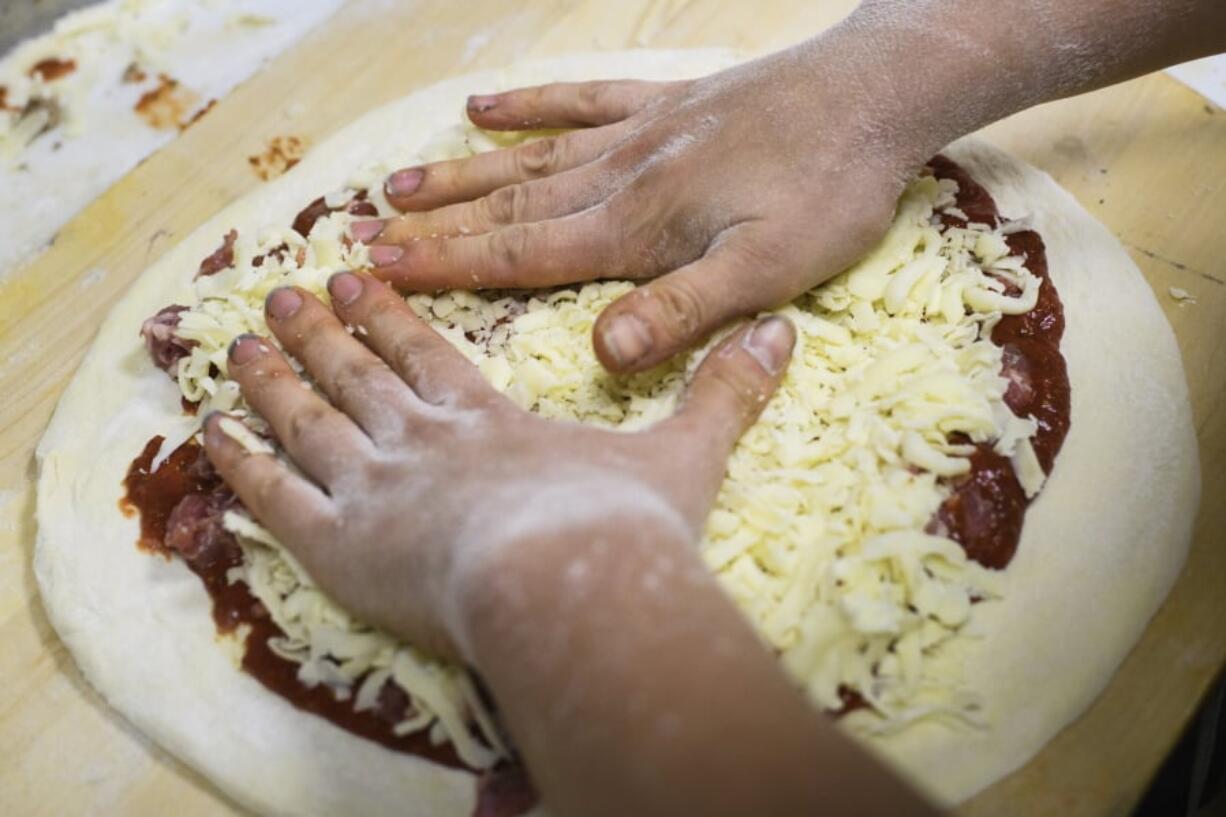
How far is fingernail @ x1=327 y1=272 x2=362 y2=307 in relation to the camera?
62.0 inches

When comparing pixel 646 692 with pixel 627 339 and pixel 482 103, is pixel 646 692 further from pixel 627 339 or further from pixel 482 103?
pixel 482 103

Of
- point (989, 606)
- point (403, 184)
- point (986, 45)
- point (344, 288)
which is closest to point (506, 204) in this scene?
point (403, 184)

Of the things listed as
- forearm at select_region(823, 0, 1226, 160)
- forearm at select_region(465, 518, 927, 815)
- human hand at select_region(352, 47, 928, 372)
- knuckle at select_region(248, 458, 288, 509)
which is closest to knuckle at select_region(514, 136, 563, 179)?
human hand at select_region(352, 47, 928, 372)

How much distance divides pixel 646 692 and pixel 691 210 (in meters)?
0.85

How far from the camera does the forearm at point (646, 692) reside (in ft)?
2.89

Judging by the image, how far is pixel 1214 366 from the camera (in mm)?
1666

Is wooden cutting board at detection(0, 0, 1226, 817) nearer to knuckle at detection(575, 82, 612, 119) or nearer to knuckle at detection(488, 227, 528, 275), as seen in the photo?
knuckle at detection(575, 82, 612, 119)

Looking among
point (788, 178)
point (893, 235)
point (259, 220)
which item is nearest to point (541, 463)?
point (788, 178)

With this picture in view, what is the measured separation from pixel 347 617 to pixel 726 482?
0.56 meters

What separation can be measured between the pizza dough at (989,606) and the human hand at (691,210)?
1.34 ft

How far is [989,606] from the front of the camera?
1.38 meters

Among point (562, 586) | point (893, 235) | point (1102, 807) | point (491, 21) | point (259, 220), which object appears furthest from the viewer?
point (491, 21)

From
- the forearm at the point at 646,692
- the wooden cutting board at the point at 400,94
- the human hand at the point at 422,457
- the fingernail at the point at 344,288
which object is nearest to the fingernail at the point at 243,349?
the human hand at the point at 422,457

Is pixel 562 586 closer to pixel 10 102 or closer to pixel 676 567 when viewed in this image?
pixel 676 567
